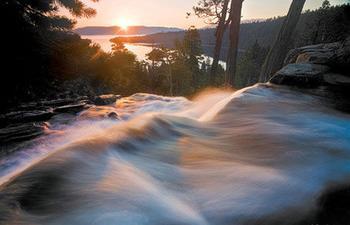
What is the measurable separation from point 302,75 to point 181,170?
4450 millimetres

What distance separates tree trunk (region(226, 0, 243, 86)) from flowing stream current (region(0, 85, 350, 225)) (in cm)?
736

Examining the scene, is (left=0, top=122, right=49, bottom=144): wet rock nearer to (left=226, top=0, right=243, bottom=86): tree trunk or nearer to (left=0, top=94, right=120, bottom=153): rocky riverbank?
(left=0, top=94, right=120, bottom=153): rocky riverbank

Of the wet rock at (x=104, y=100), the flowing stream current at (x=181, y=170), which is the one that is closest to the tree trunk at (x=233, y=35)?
the wet rock at (x=104, y=100)

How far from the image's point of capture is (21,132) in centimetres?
391

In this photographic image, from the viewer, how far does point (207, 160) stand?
3711 mm

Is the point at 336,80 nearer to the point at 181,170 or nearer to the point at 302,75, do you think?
the point at 302,75

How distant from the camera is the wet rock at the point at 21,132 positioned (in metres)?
3.68

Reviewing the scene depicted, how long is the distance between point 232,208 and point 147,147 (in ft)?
5.36

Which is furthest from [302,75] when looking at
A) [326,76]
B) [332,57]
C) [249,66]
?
[249,66]

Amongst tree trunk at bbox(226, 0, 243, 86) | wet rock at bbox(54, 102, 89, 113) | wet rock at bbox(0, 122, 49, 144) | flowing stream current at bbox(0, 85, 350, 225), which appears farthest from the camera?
tree trunk at bbox(226, 0, 243, 86)

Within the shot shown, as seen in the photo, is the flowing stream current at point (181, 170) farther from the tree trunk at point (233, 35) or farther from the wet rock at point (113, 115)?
the tree trunk at point (233, 35)

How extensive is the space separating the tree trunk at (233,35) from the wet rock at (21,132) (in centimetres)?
947

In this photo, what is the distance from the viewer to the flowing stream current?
7.64 ft

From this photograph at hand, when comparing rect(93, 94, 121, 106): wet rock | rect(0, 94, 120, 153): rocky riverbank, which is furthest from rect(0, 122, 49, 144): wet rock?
rect(93, 94, 121, 106): wet rock
